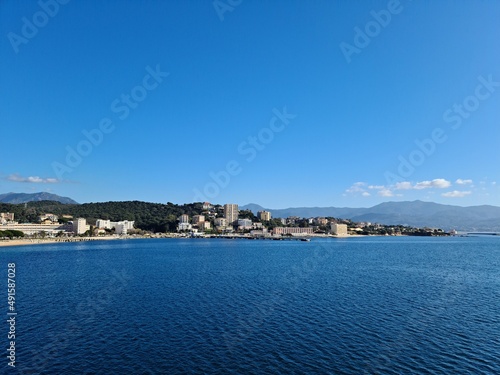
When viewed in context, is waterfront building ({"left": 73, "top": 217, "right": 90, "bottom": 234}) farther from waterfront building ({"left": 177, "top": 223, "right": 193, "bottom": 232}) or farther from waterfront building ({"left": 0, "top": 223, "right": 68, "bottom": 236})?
waterfront building ({"left": 177, "top": 223, "right": 193, "bottom": 232})

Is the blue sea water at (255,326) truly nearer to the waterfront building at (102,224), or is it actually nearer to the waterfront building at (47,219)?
the waterfront building at (102,224)

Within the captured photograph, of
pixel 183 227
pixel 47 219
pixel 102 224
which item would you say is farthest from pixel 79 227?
pixel 183 227

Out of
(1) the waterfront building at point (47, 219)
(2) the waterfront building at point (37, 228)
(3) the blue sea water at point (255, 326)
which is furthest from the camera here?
(1) the waterfront building at point (47, 219)

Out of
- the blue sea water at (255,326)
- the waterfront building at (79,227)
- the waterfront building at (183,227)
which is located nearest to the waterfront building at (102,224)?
the waterfront building at (79,227)

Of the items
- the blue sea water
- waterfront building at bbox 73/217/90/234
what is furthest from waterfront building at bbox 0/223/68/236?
the blue sea water

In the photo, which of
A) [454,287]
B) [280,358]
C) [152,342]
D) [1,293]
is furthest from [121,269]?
[454,287]

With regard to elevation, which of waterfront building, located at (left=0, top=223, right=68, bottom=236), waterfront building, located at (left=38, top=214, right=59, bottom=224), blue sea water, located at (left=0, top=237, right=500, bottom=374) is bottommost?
blue sea water, located at (left=0, top=237, right=500, bottom=374)

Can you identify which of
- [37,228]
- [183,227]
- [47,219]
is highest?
[47,219]

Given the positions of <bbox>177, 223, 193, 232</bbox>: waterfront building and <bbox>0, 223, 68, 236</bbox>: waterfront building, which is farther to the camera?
<bbox>177, 223, 193, 232</bbox>: waterfront building

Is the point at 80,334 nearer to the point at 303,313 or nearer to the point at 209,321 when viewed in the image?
the point at 209,321

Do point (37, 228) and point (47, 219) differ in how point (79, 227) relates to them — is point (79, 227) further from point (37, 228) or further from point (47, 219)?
point (47, 219)

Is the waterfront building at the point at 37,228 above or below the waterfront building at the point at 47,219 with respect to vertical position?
below

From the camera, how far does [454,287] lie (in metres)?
34.3

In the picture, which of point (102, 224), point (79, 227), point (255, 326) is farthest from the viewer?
point (102, 224)
